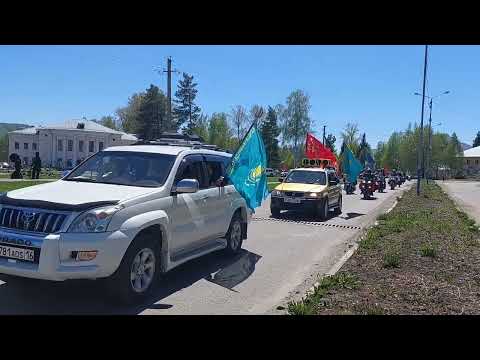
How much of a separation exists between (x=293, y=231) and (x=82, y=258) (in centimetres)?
823

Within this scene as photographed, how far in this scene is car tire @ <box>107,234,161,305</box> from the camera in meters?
5.52

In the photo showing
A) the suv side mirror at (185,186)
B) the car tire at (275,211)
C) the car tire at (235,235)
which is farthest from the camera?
the car tire at (275,211)

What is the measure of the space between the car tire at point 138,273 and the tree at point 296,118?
8255cm

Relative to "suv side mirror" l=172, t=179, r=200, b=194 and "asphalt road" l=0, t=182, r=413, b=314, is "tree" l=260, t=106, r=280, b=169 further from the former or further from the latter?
"suv side mirror" l=172, t=179, r=200, b=194

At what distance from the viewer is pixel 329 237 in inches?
481

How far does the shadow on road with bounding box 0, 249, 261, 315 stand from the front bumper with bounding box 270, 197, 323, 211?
7.63 meters

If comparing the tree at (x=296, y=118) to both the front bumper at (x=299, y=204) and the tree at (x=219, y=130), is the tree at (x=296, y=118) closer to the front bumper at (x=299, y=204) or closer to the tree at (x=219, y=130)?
the tree at (x=219, y=130)

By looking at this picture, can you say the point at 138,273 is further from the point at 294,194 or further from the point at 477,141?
the point at 477,141

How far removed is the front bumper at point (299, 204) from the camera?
1529 centimetres

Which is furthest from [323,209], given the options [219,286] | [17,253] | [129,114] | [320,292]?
[129,114]

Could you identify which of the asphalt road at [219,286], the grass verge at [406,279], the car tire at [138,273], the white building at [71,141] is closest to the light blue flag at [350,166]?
the grass verge at [406,279]
